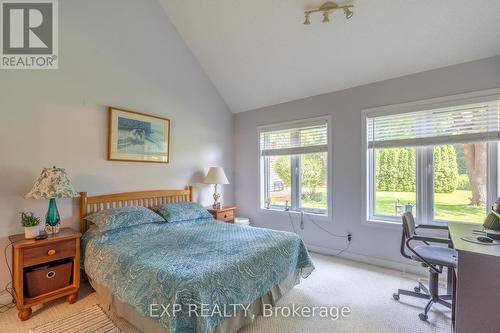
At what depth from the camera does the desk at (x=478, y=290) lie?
1462 millimetres

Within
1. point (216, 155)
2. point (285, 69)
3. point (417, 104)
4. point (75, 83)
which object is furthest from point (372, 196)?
point (75, 83)

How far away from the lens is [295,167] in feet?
13.5

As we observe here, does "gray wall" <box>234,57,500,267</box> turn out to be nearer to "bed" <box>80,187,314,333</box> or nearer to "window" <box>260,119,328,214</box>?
"window" <box>260,119,328,214</box>

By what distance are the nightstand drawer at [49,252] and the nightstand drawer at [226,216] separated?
1.96 metres

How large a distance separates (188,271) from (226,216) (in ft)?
7.64

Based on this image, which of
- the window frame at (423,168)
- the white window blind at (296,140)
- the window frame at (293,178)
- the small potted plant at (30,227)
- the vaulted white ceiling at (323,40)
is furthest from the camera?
the white window blind at (296,140)

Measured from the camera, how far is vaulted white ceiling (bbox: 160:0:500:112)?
244 cm

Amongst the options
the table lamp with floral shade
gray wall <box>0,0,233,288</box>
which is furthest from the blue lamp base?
gray wall <box>0,0,233,288</box>

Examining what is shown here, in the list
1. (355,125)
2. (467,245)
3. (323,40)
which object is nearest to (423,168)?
(355,125)

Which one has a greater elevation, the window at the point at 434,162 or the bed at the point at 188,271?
the window at the point at 434,162

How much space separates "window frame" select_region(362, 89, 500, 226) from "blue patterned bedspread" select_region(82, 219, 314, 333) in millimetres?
1464

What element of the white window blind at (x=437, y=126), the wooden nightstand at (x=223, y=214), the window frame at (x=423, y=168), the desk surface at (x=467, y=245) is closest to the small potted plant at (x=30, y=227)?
the wooden nightstand at (x=223, y=214)

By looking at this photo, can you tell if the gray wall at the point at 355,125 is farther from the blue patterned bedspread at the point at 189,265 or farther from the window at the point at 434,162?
the blue patterned bedspread at the point at 189,265

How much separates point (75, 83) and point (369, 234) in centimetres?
410
